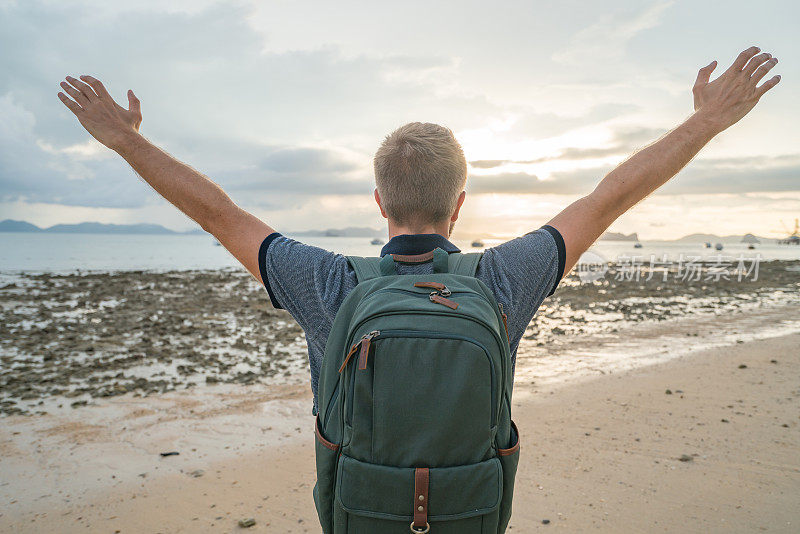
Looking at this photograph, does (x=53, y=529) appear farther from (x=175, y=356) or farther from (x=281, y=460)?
(x=175, y=356)

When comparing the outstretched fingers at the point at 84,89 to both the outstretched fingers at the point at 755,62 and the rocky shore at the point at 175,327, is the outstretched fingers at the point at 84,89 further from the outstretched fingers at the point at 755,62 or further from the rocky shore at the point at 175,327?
the rocky shore at the point at 175,327

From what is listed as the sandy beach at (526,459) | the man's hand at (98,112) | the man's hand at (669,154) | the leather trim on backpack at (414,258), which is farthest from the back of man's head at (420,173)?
the sandy beach at (526,459)

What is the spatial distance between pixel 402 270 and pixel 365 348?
396 millimetres

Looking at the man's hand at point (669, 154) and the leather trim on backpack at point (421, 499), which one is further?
the man's hand at point (669, 154)

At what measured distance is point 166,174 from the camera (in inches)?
81.5

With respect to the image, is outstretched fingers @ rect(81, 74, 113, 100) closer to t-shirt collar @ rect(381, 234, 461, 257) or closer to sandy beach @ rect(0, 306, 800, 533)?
t-shirt collar @ rect(381, 234, 461, 257)

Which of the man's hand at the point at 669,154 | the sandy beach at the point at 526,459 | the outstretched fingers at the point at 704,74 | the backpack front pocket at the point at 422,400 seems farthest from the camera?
the sandy beach at the point at 526,459

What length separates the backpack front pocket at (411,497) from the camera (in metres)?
1.62

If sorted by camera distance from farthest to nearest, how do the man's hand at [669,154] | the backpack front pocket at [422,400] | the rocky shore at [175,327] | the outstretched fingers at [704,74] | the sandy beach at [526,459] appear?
the rocky shore at [175,327] < the sandy beach at [526,459] < the outstretched fingers at [704,74] < the man's hand at [669,154] < the backpack front pocket at [422,400]

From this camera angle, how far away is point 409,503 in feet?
5.36

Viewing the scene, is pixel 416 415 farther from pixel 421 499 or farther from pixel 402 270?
pixel 402 270

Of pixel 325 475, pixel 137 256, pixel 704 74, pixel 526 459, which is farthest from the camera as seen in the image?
pixel 137 256

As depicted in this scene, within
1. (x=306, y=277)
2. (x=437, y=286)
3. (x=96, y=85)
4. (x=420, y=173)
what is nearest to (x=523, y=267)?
(x=437, y=286)

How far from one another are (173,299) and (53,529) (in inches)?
627
